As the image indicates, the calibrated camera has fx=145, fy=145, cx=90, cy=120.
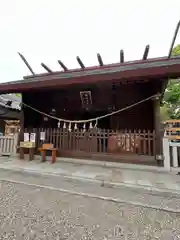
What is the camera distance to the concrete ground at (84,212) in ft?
5.72

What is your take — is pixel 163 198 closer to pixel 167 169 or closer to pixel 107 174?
pixel 107 174

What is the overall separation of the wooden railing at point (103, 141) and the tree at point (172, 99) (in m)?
5.79

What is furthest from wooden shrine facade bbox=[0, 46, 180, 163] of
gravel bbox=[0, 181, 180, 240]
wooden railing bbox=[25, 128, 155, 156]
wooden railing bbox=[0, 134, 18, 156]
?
gravel bbox=[0, 181, 180, 240]

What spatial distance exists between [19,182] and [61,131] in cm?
248

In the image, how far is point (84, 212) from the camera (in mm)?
2229

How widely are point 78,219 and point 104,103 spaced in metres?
4.95

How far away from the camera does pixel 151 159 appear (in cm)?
459

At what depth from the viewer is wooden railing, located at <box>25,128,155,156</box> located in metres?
4.71

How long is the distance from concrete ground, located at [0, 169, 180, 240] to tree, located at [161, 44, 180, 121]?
815 cm

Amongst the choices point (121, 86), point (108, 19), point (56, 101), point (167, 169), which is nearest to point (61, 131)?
point (56, 101)

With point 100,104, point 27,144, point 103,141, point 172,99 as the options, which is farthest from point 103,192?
point 172,99

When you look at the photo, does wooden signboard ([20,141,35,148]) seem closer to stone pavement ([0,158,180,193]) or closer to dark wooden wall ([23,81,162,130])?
stone pavement ([0,158,180,193])

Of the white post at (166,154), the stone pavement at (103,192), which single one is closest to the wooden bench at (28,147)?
the stone pavement at (103,192)

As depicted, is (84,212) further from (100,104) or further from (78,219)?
(100,104)
